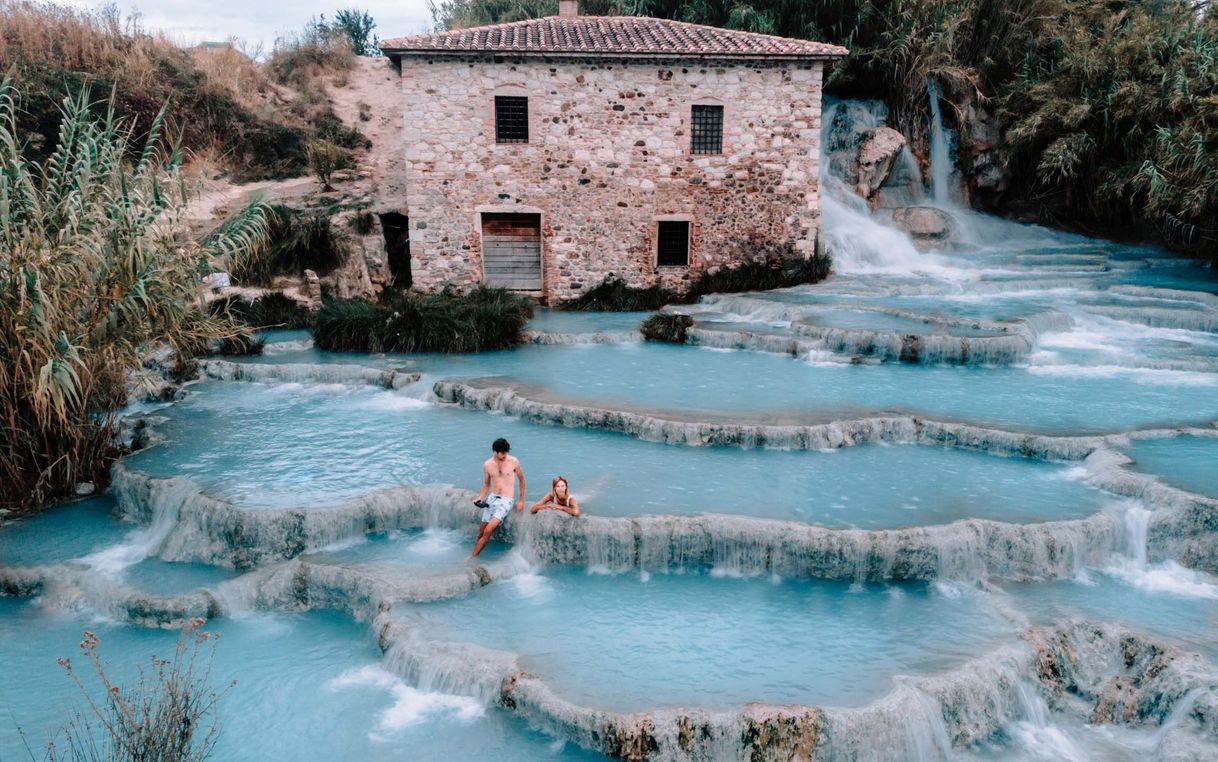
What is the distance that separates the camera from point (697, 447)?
10477mm

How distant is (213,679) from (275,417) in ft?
18.4

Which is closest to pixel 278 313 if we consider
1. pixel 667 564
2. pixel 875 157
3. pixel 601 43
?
pixel 601 43

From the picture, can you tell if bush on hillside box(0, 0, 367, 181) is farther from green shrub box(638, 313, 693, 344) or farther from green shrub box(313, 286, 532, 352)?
green shrub box(638, 313, 693, 344)

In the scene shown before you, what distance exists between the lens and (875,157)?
23.2 m

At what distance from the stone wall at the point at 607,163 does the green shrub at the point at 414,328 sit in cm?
326

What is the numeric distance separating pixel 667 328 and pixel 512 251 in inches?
188

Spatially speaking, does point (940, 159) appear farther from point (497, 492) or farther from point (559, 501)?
point (497, 492)

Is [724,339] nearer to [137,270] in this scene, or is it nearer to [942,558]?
[942,558]

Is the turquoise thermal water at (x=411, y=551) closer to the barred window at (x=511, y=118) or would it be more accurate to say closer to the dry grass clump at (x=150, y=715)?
the dry grass clump at (x=150, y=715)

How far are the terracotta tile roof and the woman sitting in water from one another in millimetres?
11900

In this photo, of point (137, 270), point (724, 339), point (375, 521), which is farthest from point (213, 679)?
point (724, 339)

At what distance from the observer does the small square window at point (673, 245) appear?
19.1 m

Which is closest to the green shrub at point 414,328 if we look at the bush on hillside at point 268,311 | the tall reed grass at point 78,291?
the bush on hillside at point 268,311

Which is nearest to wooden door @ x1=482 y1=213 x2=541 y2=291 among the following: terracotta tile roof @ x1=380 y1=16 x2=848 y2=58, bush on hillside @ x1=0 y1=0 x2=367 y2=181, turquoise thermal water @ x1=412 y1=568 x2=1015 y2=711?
terracotta tile roof @ x1=380 y1=16 x2=848 y2=58
